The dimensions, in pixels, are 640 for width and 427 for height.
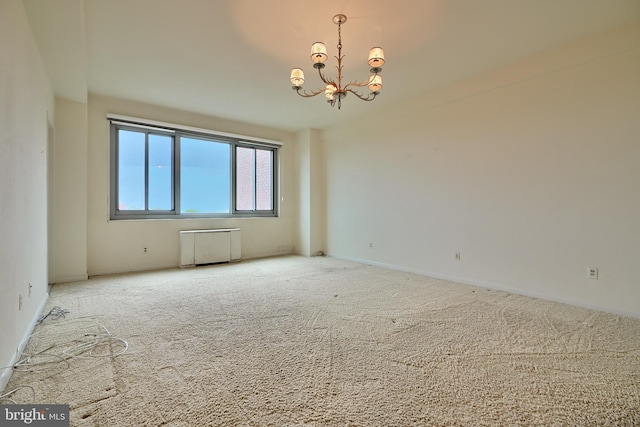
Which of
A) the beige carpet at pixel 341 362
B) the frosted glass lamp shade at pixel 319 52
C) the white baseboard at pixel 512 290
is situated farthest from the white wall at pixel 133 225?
the frosted glass lamp shade at pixel 319 52

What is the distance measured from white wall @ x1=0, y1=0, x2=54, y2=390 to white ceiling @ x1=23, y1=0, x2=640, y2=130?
343 mm

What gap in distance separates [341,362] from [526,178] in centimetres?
309

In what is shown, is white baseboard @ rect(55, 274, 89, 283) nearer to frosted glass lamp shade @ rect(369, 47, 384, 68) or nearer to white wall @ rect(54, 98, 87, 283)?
white wall @ rect(54, 98, 87, 283)

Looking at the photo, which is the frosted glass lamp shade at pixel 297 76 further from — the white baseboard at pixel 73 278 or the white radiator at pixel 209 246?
the white baseboard at pixel 73 278

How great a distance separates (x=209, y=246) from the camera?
5.33 metres

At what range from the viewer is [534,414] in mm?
1520

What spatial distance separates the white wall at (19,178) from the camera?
1841 mm

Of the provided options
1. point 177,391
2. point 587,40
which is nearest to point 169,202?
point 177,391

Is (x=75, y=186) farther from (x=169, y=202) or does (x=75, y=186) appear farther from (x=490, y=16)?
(x=490, y=16)

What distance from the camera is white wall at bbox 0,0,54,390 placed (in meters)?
1.84

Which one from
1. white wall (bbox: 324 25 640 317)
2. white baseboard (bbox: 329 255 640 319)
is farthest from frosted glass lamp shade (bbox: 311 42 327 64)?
white baseboard (bbox: 329 255 640 319)

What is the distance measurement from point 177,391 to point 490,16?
12.3ft

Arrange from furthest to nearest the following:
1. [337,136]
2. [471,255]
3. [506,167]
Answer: [337,136] < [471,255] < [506,167]

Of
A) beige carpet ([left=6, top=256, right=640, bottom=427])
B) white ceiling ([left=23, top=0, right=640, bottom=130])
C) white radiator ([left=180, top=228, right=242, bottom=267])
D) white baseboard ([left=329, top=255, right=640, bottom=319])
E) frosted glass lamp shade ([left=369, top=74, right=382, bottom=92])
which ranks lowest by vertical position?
beige carpet ([left=6, top=256, right=640, bottom=427])
